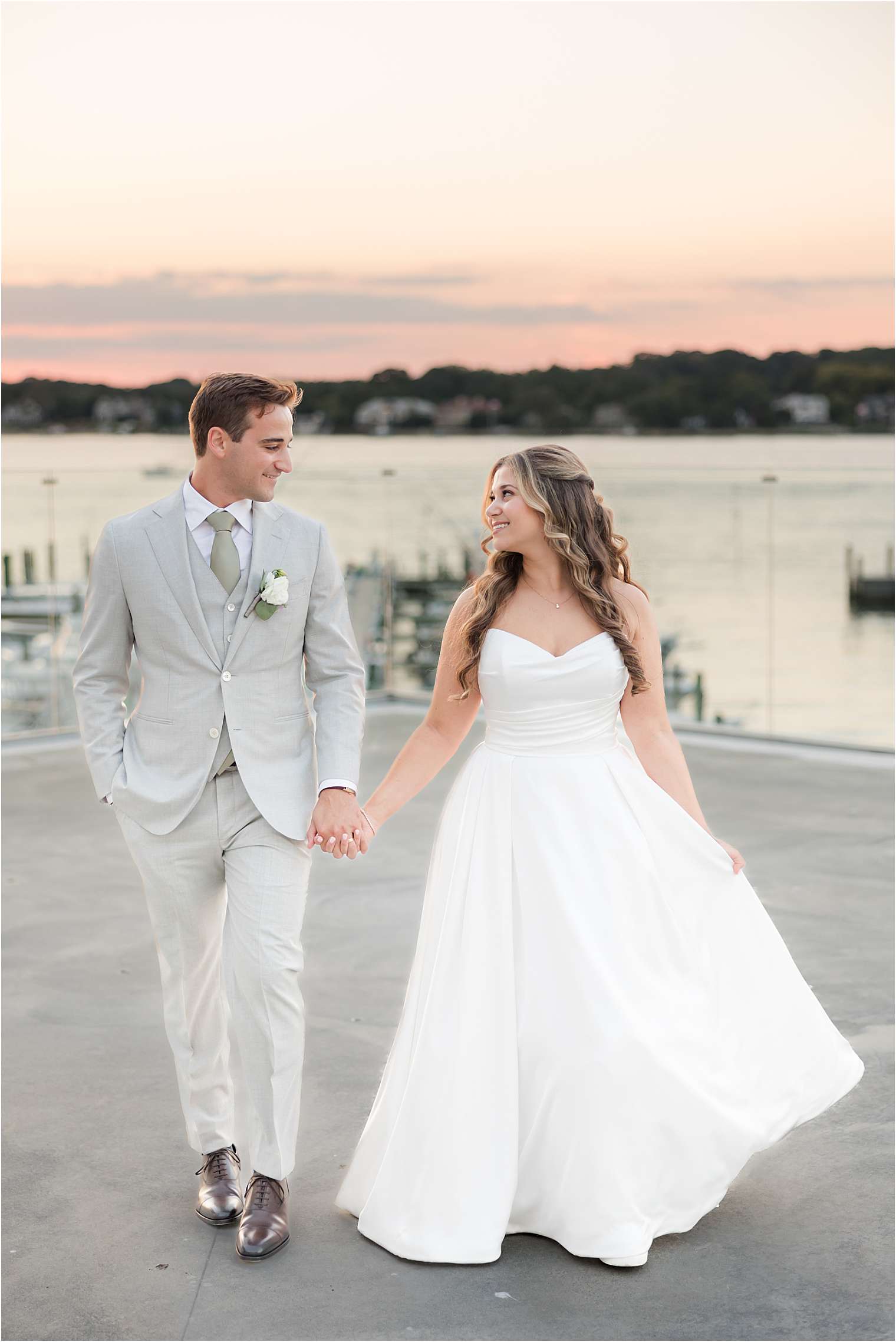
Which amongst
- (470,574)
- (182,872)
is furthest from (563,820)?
(470,574)

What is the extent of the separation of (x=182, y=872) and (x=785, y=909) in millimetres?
2839

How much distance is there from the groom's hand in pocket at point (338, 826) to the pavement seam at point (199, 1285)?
31.6 inches

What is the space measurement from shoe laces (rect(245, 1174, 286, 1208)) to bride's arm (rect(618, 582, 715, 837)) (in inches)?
43.8

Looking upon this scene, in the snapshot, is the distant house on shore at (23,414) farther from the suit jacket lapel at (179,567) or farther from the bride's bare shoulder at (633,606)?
the bride's bare shoulder at (633,606)

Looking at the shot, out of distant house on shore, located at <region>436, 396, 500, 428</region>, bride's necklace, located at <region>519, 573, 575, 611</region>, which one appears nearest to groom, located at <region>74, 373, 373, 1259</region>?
bride's necklace, located at <region>519, 573, 575, 611</region>

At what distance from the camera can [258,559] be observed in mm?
2729

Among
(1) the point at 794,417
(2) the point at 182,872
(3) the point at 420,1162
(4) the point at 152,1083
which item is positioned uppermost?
(1) the point at 794,417

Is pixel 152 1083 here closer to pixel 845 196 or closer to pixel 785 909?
pixel 785 909

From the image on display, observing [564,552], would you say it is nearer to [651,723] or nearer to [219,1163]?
[651,723]

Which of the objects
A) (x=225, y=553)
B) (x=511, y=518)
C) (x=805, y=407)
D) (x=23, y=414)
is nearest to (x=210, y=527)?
(x=225, y=553)

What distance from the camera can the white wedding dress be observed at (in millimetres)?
2623

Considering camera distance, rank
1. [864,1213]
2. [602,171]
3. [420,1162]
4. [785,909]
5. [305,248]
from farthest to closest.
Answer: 1. [305,248]
2. [602,171]
3. [785,909]
4. [864,1213]
5. [420,1162]

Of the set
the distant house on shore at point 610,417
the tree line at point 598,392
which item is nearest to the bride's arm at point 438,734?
the tree line at point 598,392

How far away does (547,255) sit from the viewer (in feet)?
48.2
